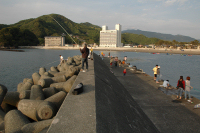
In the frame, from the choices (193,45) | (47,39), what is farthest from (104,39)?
(193,45)

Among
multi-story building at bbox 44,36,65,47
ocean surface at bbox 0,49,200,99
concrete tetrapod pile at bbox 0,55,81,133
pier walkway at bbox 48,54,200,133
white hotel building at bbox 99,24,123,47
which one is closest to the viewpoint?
pier walkway at bbox 48,54,200,133

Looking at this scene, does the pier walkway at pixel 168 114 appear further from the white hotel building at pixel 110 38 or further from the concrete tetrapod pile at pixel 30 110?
the white hotel building at pixel 110 38

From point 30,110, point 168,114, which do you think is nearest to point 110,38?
point 168,114

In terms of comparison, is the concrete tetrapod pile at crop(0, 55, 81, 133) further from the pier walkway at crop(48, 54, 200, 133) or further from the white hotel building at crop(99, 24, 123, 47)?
the white hotel building at crop(99, 24, 123, 47)

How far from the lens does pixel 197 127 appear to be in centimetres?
458

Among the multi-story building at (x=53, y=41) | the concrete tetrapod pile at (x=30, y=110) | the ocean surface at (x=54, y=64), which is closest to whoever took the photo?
the concrete tetrapod pile at (x=30, y=110)

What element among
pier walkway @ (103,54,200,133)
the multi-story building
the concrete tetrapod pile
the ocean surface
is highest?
the multi-story building

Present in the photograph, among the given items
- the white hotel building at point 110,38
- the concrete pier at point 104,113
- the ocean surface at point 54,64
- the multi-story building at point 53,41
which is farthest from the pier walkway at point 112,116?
the multi-story building at point 53,41

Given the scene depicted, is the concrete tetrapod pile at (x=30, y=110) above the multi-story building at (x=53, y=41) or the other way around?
the other way around

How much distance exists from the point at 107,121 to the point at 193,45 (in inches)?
6172

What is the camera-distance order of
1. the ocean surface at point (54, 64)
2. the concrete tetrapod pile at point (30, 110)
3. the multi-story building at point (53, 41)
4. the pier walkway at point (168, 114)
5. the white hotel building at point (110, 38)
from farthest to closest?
1. the multi-story building at point (53, 41)
2. the white hotel building at point (110, 38)
3. the ocean surface at point (54, 64)
4. the pier walkway at point (168, 114)
5. the concrete tetrapod pile at point (30, 110)

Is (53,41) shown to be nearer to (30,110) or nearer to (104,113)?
(30,110)

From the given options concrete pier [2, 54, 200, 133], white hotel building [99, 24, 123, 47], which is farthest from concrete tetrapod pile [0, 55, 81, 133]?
white hotel building [99, 24, 123, 47]

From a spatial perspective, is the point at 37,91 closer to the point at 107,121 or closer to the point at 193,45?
the point at 107,121
